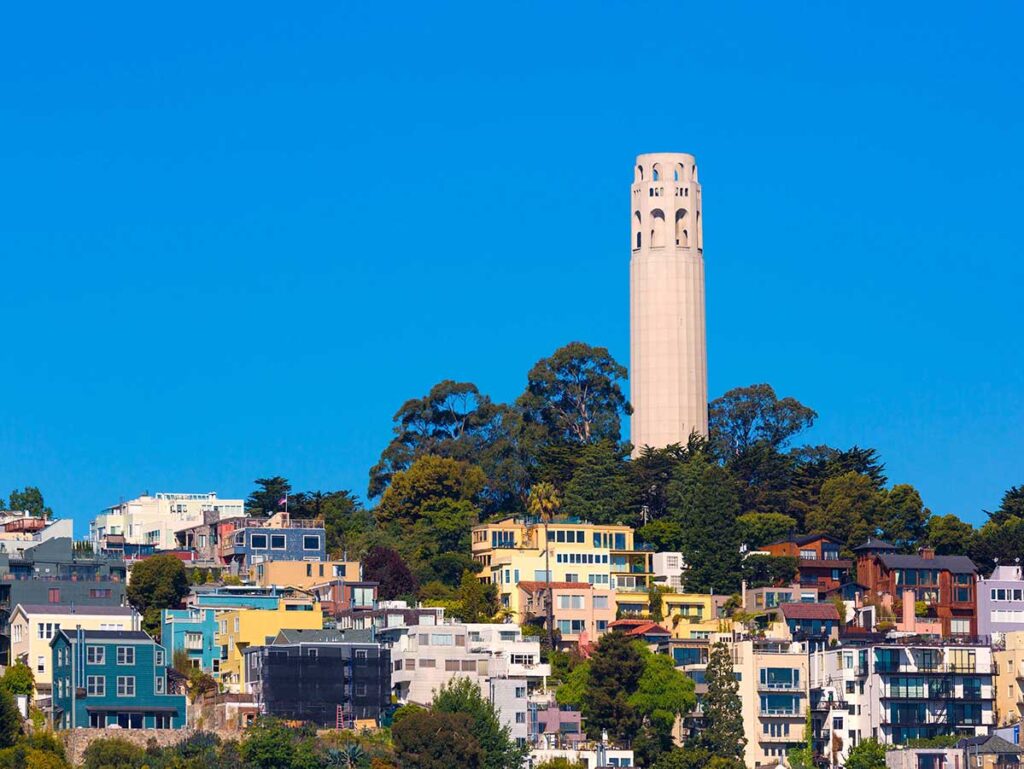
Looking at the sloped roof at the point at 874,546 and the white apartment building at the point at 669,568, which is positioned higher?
the sloped roof at the point at 874,546

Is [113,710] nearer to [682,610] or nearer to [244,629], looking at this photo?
[244,629]

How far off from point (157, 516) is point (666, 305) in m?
25.5

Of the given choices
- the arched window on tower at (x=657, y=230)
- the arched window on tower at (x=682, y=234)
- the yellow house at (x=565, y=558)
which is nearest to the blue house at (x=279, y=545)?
the yellow house at (x=565, y=558)

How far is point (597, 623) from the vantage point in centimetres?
10931

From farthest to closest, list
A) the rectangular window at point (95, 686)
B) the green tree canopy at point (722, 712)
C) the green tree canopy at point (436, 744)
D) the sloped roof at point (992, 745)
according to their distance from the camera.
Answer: the sloped roof at point (992, 745), the green tree canopy at point (722, 712), the rectangular window at point (95, 686), the green tree canopy at point (436, 744)

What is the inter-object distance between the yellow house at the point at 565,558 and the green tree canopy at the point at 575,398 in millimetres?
15794

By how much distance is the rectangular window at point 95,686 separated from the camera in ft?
317

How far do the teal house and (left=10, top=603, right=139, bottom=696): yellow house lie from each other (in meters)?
3.35

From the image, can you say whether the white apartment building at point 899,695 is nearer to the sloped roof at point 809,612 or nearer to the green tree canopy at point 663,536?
the sloped roof at point 809,612

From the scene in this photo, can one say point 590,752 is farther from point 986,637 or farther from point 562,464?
point 562,464

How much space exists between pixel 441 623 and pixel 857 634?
15.5 m

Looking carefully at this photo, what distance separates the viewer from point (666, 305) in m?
136

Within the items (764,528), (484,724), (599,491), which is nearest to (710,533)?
(764,528)

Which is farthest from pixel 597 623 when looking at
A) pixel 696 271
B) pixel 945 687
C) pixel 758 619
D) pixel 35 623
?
pixel 696 271
